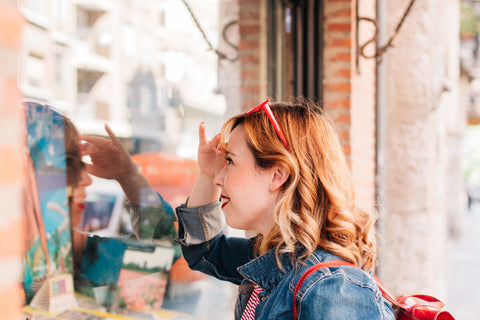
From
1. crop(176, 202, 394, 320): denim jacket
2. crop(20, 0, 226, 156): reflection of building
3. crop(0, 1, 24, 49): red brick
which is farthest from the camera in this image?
crop(20, 0, 226, 156): reflection of building

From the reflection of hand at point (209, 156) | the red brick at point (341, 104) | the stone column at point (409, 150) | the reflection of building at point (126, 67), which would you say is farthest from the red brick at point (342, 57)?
the reflection of hand at point (209, 156)

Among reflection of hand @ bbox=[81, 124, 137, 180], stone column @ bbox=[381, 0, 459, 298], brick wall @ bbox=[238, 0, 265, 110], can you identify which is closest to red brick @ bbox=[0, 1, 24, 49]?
reflection of hand @ bbox=[81, 124, 137, 180]

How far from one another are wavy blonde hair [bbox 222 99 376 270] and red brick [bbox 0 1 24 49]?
76 centimetres

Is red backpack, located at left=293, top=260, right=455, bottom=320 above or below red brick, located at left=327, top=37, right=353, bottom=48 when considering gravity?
below

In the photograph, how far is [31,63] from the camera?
4.83 feet

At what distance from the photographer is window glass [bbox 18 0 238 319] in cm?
153

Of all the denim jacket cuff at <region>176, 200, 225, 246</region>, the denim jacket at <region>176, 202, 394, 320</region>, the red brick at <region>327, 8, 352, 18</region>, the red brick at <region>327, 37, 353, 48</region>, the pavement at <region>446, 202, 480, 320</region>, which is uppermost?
the red brick at <region>327, 8, 352, 18</region>

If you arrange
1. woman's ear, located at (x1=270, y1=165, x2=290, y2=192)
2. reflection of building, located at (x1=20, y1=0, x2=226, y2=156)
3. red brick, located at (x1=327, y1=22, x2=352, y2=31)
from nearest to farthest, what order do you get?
woman's ear, located at (x1=270, y1=165, x2=290, y2=192) < reflection of building, located at (x1=20, y1=0, x2=226, y2=156) < red brick, located at (x1=327, y1=22, x2=352, y2=31)

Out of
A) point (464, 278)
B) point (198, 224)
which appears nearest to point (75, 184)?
point (198, 224)

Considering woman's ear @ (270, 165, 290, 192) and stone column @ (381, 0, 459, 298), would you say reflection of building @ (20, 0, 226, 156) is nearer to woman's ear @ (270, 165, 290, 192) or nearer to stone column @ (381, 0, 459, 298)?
woman's ear @ (270, 165, 290, 192)

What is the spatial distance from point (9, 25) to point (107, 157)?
3.23ft

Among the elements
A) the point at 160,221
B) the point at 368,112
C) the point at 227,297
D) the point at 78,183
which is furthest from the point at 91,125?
the point at 368,112

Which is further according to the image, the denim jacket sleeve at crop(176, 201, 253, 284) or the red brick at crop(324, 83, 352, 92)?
the red brick at crop(324, 83, 352, 92)

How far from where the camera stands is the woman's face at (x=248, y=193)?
1458 mm
